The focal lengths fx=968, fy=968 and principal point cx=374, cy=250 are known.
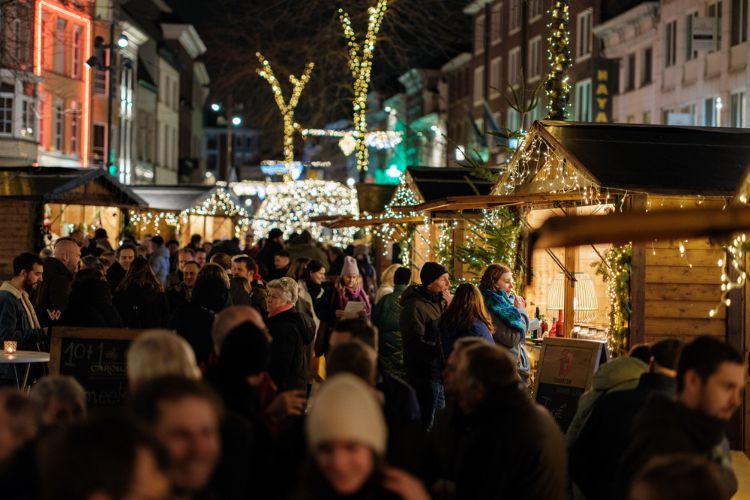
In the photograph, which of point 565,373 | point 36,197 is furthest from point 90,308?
point 36,197

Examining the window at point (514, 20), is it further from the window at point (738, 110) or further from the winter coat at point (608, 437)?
the winter coat at point (608, 437)

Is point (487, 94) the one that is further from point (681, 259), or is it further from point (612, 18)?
point (681, 259)

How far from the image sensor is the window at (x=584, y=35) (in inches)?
1549

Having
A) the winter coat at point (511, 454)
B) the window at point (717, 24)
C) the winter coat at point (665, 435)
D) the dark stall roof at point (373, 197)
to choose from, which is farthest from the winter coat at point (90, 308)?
the window at point (717, 24)

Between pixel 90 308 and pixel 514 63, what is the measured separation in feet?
139

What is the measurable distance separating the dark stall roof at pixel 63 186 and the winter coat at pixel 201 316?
47.2 ft

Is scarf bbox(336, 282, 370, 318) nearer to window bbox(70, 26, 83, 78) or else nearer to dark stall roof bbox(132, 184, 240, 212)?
dark stall roof bbox(132, 184, 240, 212)

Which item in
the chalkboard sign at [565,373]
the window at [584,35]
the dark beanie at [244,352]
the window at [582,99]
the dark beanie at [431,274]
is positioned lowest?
the chalkboard sign at [565,373]

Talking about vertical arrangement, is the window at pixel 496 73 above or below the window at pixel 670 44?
above

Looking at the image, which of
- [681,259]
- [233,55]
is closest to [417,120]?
[233,55]

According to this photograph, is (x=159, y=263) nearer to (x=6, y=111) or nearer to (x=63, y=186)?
(x=63, y=186)

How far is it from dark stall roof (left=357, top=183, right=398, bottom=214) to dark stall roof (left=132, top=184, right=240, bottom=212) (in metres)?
8.70

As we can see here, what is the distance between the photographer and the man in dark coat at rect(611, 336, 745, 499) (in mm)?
3947

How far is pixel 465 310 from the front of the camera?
26.6 ft
